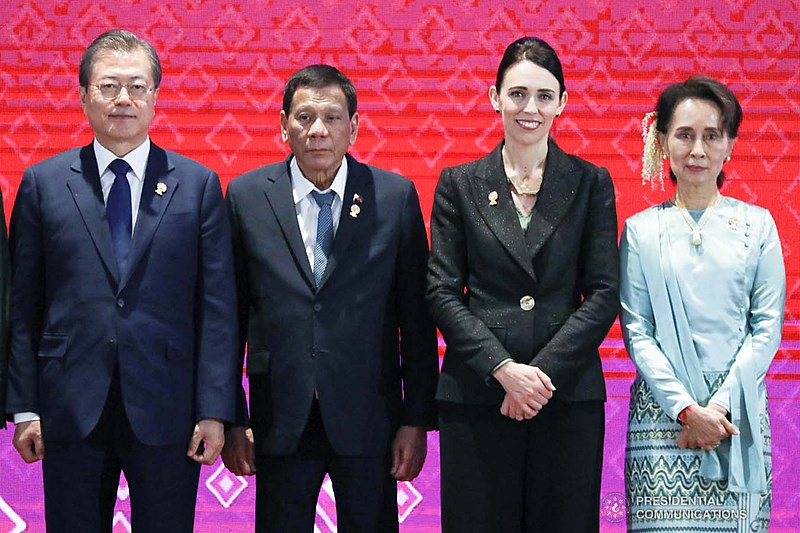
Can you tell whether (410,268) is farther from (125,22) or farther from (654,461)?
(125,22)

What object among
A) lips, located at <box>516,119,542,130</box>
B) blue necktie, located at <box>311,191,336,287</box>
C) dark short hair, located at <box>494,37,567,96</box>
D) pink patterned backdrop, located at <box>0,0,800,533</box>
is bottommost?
blue necktie, located at <box>311,191,336,287</box>

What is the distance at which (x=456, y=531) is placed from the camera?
2.69 m

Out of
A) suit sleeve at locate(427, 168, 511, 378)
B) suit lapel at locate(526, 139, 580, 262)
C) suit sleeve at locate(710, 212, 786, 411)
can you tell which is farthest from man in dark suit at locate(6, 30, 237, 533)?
suit sleeve at locate(710, 212, 786, 411)

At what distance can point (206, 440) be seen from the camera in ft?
8.69

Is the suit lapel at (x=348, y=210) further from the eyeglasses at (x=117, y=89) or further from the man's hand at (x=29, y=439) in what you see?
the man's hand at (x=29, y=439)

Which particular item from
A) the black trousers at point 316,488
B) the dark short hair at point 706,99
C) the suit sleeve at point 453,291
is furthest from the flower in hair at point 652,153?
the black trousers at point 316,488

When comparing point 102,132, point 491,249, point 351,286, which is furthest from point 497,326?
point 102,132

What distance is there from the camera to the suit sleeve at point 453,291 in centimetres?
261

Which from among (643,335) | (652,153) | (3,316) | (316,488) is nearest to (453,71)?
(652,153)

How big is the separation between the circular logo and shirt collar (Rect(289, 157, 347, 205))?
1.83m

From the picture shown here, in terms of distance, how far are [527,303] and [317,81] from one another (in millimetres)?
766

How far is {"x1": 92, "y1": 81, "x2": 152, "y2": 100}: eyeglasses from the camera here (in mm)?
2705

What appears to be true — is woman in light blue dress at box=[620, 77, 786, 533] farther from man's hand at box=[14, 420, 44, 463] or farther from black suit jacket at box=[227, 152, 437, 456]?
man's hand at box=[14, 420, 44, 463]

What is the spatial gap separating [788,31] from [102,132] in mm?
2769
